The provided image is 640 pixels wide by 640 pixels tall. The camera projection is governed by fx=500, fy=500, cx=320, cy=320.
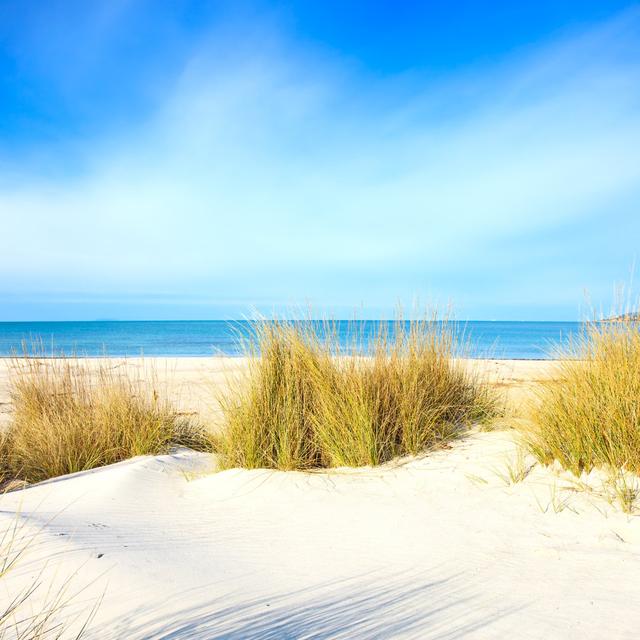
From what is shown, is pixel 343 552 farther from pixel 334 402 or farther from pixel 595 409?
pixel 595 409

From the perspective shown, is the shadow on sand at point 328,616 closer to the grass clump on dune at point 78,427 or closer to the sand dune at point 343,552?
the sand dune at point 343,552

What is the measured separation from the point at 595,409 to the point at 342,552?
169 centimetres

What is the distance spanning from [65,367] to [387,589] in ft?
13.0

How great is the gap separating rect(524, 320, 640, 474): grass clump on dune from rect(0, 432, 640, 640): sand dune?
0.21 metres

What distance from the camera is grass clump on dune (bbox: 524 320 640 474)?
277cm

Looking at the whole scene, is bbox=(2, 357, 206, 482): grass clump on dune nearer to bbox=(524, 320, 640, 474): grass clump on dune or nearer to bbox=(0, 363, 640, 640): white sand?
bbox=(0, 363, 640, 640): white sand

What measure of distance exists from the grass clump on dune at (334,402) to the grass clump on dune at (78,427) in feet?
2.88

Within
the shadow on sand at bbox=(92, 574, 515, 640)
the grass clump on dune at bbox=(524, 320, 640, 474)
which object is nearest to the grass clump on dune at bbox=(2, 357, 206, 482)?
the shadow on sand at bbox=(92, 574, 515, 640)

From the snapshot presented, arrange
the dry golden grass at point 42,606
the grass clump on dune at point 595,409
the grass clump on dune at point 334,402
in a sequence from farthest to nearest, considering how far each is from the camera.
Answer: the grass clump on dune at point 334,402, the grass clump on dune at point 595,409, the dry golden grass at point 42,606

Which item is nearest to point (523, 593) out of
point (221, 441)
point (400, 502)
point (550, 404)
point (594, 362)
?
point (400, 502)

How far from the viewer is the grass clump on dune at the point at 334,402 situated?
11.3 ft

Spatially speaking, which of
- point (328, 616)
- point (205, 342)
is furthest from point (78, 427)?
point (205, 342)

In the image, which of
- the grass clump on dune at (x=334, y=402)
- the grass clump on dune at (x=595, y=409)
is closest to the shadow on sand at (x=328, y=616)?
the grass clump on dune at (x=595, y=409)

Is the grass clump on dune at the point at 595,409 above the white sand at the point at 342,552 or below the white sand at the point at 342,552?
above
